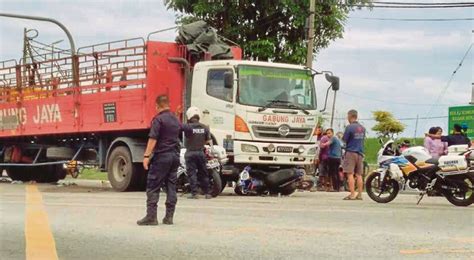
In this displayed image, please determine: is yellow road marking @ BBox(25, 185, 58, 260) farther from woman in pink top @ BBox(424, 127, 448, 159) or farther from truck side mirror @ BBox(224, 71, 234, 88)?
woman in pink top @ BBox(424, 127, 448, 159)

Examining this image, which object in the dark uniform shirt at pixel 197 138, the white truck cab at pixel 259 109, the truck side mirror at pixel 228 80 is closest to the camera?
the dark uniform shirt at pixel 197 138

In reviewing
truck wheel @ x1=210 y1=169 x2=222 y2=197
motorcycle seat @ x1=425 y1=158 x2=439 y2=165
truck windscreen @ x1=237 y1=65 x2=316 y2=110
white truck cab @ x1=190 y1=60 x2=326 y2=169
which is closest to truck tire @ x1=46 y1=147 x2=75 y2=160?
white truck cab @ x1=190 y1=60 x2=326 y2=169

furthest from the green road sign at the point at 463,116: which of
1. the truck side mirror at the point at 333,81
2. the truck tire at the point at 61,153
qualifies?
the truck tire at the point at 61,153

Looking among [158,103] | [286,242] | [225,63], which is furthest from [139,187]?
[286,242]

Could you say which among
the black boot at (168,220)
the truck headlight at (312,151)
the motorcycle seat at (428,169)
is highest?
the truck headlight at (312,151)

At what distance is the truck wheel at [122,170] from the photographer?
15.8 meters

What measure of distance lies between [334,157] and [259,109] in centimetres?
462

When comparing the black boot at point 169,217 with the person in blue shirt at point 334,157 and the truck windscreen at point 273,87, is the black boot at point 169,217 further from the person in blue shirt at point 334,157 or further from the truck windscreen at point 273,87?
the person in blue shirt at point 334,157

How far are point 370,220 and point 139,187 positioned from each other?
757cm

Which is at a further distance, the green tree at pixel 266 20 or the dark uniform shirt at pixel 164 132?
the green tree at pixel 266 20

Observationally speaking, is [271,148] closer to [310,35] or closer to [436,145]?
[436,145]

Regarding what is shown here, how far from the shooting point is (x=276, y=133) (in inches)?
572

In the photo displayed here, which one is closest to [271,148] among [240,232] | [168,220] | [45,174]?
[168,220]

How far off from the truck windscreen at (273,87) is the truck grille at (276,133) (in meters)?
0.47
